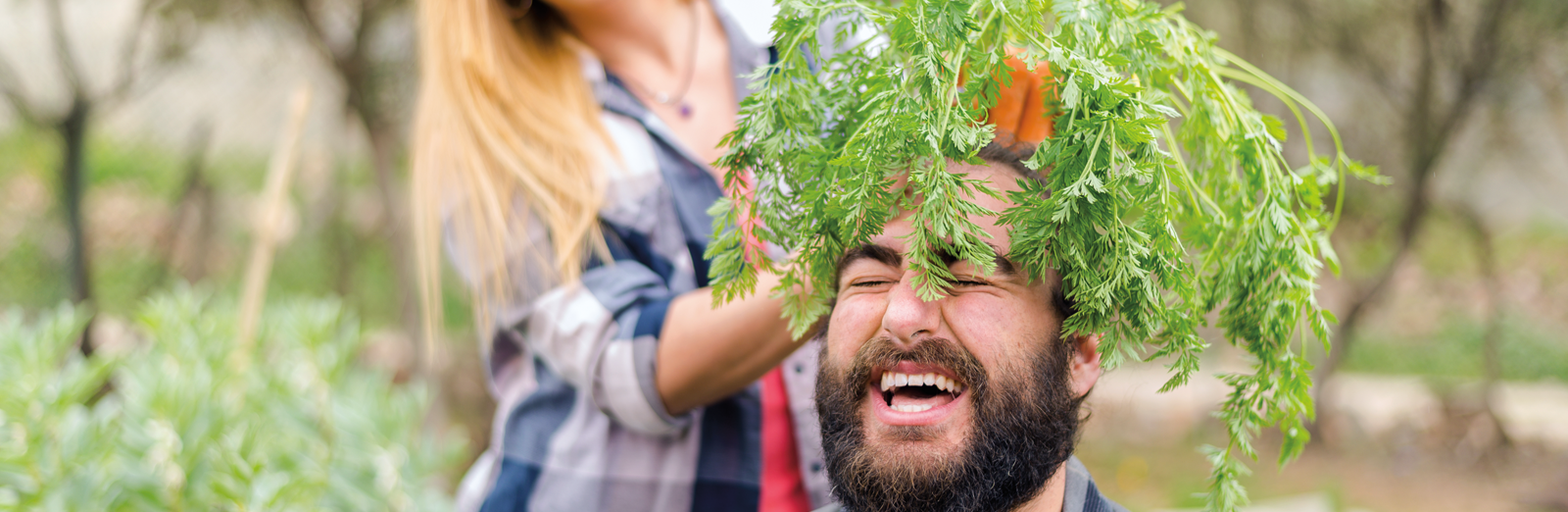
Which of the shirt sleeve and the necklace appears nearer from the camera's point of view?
the shirt sleeve

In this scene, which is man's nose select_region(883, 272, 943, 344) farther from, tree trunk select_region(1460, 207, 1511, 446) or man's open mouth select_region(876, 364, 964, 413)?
tree trunk select_region(1460, 207, 1511, 446)

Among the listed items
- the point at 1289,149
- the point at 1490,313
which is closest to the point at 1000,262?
the point at 1289,149

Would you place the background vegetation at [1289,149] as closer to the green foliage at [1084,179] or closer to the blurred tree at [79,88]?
the blurred tree at [79,88]

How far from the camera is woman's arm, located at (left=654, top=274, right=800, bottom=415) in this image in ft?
4.56

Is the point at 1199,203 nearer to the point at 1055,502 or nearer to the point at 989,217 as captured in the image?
the point at 989,217

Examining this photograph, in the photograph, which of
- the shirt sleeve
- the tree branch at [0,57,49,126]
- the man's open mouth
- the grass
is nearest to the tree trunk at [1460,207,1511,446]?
the grass

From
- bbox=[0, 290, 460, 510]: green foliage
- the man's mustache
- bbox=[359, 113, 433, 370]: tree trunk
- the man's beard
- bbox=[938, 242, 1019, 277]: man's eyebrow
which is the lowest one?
bbox=[359, 113, 433, 370]: tree trunk

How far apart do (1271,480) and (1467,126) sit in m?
1.95

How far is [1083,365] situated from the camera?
4.02 ft

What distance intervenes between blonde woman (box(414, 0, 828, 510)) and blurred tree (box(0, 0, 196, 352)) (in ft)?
13.7

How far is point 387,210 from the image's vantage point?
525 centimetres

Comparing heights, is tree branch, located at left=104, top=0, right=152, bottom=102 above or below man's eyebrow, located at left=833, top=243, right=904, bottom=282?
below

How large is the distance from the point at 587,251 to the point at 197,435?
3.90 feet

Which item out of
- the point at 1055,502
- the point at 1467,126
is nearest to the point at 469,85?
the point at 1055,502
